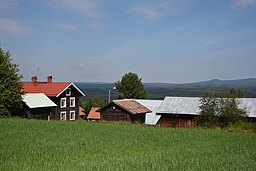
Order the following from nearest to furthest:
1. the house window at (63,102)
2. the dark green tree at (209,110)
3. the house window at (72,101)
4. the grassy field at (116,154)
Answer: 1. the grassy field at (116,154)
2. the dark green tree at (209,110)
3. the house window at (63,102)
4. the house window at (72,101)

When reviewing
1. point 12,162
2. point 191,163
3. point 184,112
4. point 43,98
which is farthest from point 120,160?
point 43,98

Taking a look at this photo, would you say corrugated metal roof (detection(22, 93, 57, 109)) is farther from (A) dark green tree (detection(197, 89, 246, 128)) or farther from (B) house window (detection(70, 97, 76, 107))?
(A) dark green tree (detection(197, 89, 246, 128))

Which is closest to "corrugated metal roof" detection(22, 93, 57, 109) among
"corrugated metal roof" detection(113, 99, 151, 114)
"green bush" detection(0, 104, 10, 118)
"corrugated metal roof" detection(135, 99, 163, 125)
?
"green bush" detection(0, 104, 10, 118)

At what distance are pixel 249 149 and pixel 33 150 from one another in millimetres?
11002

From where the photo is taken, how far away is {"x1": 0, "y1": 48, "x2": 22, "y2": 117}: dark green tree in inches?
1537

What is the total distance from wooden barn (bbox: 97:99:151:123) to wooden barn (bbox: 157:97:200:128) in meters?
4.81

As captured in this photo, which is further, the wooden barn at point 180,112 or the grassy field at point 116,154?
the wooden barn at point 180,112

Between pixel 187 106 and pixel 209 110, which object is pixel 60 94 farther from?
pixel 209 110

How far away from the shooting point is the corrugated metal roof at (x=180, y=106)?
129ft

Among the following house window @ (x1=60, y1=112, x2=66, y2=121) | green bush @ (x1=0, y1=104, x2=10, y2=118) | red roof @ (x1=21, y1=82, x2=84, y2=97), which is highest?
red roof @ (x1=21, y1=82, x2=84, y2=97)

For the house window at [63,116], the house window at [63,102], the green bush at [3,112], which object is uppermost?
the house window at [63,102]

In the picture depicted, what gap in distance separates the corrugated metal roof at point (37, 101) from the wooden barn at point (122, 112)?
7.98m

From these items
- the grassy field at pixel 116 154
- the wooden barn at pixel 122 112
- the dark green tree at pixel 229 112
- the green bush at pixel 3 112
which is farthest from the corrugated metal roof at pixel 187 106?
the green bush at pixel 3 112

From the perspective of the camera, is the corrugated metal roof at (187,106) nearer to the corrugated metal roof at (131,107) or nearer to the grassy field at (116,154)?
the corrugated metal roof at (131,107)
